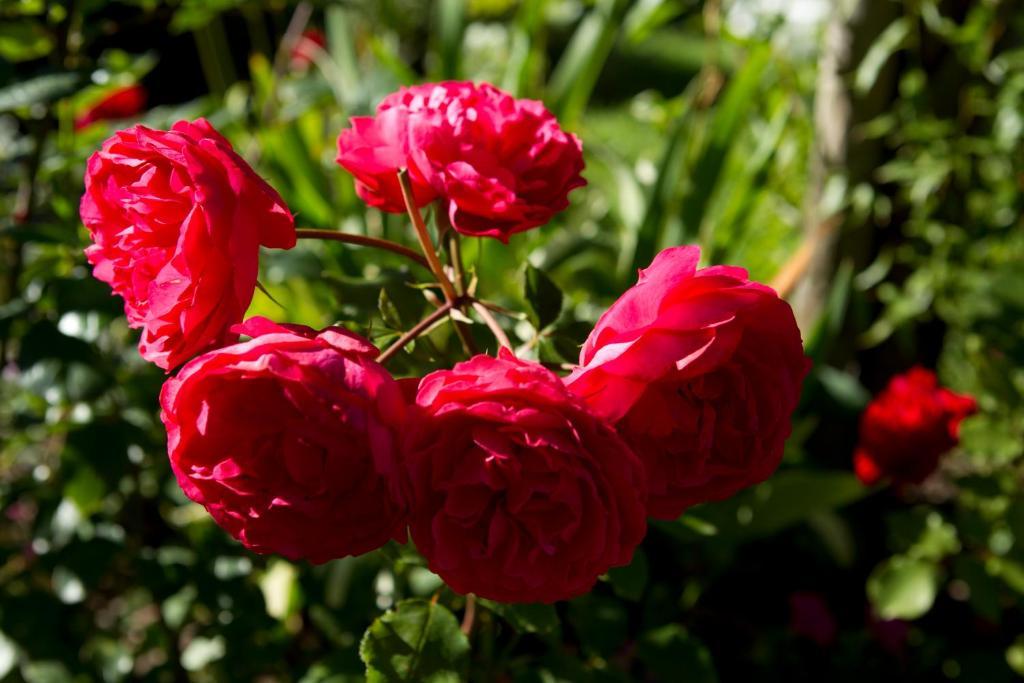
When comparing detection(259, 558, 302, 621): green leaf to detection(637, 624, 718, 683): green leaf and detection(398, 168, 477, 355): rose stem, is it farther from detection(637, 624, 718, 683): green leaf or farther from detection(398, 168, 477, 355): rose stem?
detection(398, 168, 477, 355): rose stem

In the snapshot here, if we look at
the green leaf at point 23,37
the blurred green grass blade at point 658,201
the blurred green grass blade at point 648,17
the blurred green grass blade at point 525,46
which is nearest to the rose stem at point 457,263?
the green leaf at point 23,37

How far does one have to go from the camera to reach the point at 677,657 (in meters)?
0.95

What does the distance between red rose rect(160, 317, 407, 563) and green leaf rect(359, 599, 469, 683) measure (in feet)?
0.45

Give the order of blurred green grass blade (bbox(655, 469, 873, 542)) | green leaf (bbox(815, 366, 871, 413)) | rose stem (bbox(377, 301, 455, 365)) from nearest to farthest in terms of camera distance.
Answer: rose stem (bbox(377, 301, 455, 365))
blurred green grass blade (bbox(655, 469, 873, 542))
green leaf (bbox(815, 366, 871, 413))

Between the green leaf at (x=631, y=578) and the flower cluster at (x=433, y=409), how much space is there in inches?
10.0

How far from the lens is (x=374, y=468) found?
51 centimetres

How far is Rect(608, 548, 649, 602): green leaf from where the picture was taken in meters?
0.82

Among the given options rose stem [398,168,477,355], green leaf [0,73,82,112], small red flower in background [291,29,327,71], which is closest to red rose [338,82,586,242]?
rose stem [398,168,477,355]

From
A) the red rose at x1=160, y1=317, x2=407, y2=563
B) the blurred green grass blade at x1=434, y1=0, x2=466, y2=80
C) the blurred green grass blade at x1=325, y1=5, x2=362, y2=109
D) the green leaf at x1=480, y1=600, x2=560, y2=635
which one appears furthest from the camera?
the blurred green grass blade at x1=325, y1=5, x2=362, y2=109

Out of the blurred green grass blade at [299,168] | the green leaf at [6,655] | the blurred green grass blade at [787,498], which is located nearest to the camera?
the green leaf at [6,655]

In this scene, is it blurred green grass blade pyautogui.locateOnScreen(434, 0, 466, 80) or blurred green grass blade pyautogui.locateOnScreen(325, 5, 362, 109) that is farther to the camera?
blurred green grass blade pyautogui.locateOnScreen(325, 5, 362, 109)

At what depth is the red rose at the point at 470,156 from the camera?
63 centimetres

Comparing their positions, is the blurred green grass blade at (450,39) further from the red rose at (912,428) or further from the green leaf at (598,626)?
the green leaf at (598,626)

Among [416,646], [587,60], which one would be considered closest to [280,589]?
[416,646]
